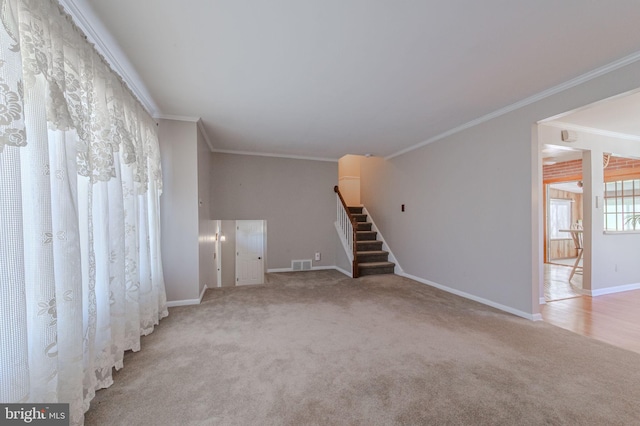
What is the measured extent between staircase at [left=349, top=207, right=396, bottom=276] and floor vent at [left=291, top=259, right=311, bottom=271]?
3.84 feet

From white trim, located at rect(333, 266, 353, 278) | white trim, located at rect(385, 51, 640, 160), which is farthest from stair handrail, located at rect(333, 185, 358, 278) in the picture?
white trim, located at rect(385, 51, 640, 160)

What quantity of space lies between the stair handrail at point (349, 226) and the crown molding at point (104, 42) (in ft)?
12.5

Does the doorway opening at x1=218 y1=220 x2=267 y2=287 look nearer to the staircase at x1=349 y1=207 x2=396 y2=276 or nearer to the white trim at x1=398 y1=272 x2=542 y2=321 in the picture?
the staircase at x1=349 y1=207 x2=396 y2=276

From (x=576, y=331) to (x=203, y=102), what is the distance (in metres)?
4.84

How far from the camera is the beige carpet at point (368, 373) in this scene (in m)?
1.48

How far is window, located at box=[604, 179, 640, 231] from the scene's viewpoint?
439 cm

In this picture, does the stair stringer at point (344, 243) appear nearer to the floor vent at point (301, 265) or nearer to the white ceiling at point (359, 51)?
the floor vent at point (301, 265)

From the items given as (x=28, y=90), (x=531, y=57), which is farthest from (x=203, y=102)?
(x=531, y=57)

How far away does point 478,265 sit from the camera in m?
3.45

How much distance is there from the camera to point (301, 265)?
5582 mm

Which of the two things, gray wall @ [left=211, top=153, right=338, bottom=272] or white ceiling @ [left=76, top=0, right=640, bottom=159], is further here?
gray wall @ [left=211, top=153, right=338, bottom=272]

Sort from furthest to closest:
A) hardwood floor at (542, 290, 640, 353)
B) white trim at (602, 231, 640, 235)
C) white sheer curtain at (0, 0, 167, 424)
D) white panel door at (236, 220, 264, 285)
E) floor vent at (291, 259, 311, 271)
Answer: white panel door at (236, 220, 264, 285)
floor vent at (291, 259, 311, 271)
white trim at (602, 231, 640, 235)
hardwood floor at (542, 290, 640, 353)
white sheer curtain at (0, 0, 167, 424)

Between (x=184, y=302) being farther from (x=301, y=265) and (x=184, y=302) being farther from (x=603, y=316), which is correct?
(x=603, y=316)

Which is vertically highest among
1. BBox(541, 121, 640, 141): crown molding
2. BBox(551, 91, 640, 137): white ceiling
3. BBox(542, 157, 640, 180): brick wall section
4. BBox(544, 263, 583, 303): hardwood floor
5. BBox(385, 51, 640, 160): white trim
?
BBox(385, 51, 640, 160): white trim
